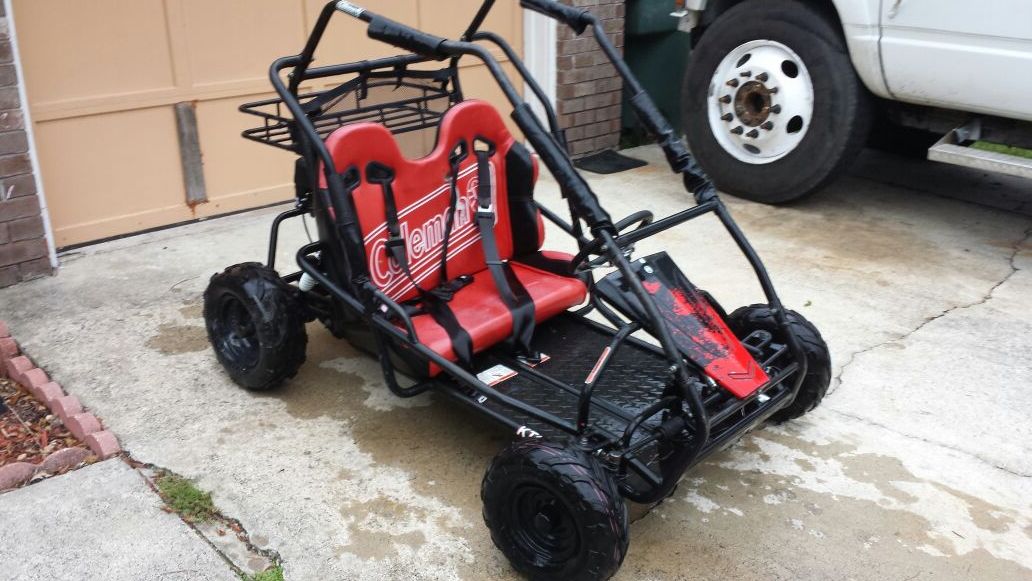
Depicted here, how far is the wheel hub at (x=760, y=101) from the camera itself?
5.41 metres

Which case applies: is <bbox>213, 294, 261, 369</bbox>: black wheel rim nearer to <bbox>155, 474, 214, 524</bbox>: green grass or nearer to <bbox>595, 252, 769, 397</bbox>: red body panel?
<bbox>155, 474, 214, 524</bbox>: green grass

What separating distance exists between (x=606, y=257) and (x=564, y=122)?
12.8ft

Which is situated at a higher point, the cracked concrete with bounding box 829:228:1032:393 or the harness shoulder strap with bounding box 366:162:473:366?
the harness shoulder strap with bounding box 366:162:473:366

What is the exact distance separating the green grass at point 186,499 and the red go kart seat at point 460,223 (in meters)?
0.83

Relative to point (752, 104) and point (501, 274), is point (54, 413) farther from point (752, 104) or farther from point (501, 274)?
point (752, 104)

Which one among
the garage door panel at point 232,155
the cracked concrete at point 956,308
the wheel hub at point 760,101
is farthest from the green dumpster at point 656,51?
the cracked concrete at point 956,308

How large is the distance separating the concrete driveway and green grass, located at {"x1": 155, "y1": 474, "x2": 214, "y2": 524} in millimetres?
56

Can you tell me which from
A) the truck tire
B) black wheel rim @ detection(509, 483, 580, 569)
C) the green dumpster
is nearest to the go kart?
black wheel rim @ detection(509, 483, 580, 569)

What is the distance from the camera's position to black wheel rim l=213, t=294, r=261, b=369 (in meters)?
3.64

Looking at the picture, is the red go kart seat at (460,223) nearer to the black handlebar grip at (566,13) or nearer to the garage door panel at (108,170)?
the black handlebar grip at (566,13)

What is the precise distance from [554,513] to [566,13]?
5.32 ft

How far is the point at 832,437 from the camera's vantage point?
3.44 metres

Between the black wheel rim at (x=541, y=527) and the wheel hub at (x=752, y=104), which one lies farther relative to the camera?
the wheel hub at (x=752, y=104)

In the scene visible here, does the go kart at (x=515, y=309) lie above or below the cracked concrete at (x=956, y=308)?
above
